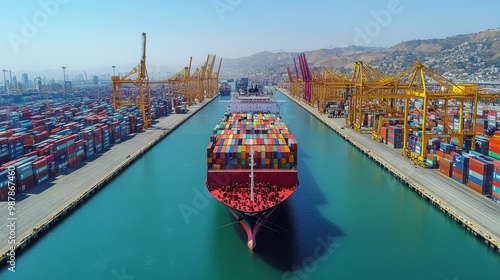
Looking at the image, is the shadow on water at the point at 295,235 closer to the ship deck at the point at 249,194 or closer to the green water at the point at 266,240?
the green water at the point at 266,240

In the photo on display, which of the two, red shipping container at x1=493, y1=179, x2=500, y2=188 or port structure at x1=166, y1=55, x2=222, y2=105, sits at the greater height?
port structure at x1=166, y1=55, x2=222, y2=105

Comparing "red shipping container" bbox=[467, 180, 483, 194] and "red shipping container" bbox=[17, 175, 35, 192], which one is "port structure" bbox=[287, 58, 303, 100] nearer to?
"red shipping container" bbox=[467, 180, 483, 194]

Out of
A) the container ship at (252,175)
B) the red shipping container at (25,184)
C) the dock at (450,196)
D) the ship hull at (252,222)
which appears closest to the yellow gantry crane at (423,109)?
the dock at (450,196)

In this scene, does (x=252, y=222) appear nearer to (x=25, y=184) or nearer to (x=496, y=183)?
(x=496, y=183)

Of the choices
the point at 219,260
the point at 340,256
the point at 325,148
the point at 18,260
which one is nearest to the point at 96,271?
the point at 18,260

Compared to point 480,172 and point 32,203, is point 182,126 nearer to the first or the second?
point 32,203

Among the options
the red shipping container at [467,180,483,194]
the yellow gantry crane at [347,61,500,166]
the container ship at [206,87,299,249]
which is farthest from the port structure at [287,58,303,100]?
the container ship at [206,87,299,249]

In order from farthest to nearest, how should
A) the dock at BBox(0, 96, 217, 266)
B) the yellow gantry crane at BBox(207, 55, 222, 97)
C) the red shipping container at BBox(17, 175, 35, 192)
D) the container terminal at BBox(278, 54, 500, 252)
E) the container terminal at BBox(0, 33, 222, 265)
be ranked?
the yellow gantry crane at BBox(207, 55, 222, 97)
the red shipping container at BBox(17, 175, 35, 192)
the container terminal at BBox(278, 54, 500, 252)
the container terminal at BBox(0, 33, 222, 265)
the dock at BBox(0, 96, 217, 266)
